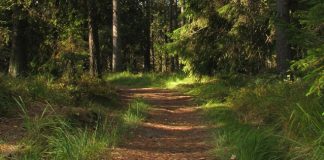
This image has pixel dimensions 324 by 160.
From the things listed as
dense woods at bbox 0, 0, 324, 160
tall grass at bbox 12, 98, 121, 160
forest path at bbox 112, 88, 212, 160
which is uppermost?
dense woods at bbox 0, 0, 324, 160

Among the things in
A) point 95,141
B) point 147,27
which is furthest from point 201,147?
point 147,27

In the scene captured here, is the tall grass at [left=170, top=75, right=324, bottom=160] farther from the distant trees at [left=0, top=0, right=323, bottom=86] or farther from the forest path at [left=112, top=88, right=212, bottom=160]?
the distant trees at [left=0, top=0, right=323, bottom=86]

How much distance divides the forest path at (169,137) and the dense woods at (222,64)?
431mm

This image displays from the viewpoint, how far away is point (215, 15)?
55.1 ft

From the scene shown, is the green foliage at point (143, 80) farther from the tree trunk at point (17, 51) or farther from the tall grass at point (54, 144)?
the tall grass at point (54, 144)

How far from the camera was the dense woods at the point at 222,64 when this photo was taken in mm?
6781

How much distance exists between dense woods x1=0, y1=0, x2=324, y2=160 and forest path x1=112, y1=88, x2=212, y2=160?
43 cm

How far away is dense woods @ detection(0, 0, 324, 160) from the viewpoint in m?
6.78

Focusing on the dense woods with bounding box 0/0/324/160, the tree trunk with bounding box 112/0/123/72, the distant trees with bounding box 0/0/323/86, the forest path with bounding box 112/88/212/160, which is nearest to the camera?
the dense woods with bounding box 0/0/324/160

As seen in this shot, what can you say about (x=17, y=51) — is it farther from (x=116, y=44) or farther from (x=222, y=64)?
(x=116, y=44)

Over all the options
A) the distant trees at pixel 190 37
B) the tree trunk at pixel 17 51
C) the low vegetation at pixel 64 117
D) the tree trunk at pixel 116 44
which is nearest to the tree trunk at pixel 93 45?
the distant trees at pixel 190 37

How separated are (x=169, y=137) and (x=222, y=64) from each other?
6976 mm

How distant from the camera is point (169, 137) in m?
9.92

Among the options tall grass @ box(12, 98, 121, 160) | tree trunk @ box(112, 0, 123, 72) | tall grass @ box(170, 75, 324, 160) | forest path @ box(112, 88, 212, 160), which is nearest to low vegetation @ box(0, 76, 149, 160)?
tall grass @ box(12, 98, 121, 160)
